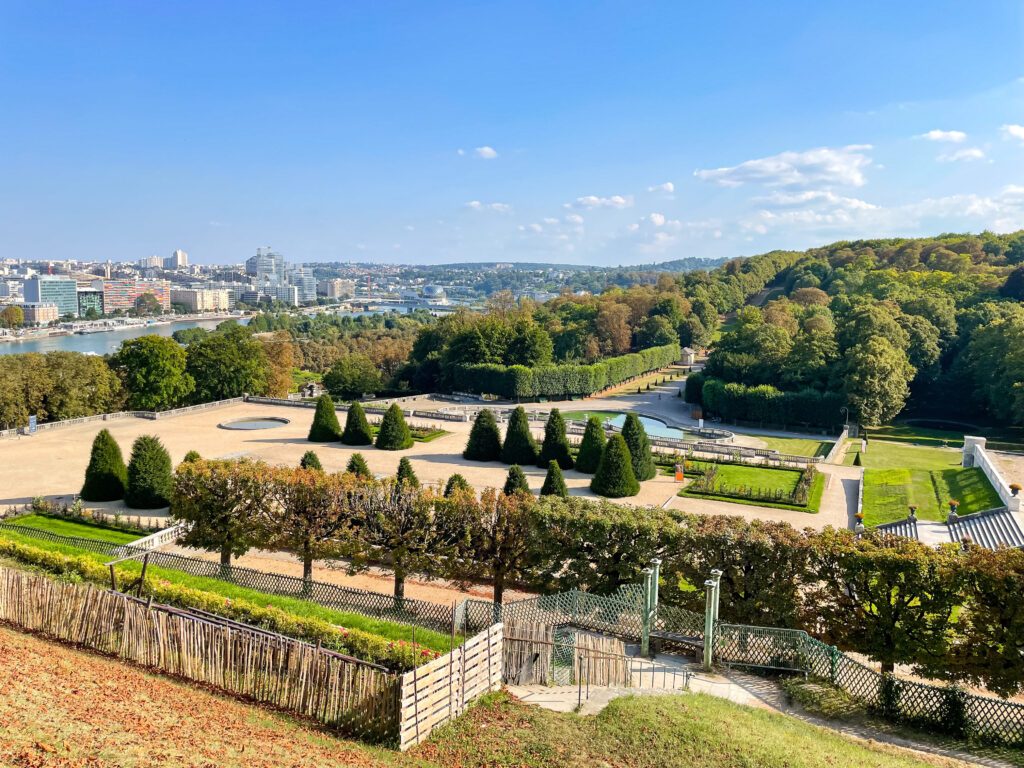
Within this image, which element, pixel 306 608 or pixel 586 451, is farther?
pixel 586 451

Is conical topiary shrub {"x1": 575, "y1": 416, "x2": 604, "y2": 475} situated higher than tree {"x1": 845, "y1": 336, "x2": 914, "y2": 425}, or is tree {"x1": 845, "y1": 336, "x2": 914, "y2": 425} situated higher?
tree {"x1": 845, "y1": 336, "x2": 914, "y2": 425}

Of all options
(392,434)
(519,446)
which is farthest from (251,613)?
(392,434)

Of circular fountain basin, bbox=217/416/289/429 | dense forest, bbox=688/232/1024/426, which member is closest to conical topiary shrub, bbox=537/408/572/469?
circular fountain basin, bbox=217/416/289/429

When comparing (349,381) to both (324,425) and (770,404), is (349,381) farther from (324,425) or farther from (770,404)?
(770,404)

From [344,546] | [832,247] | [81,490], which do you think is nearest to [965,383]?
[344,546]

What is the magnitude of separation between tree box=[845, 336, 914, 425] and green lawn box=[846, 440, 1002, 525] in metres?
6.35

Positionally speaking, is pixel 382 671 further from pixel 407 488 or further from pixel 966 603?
pixel 966 603

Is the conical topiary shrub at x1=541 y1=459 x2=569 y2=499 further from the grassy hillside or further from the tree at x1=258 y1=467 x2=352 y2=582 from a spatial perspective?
the grassy hillside

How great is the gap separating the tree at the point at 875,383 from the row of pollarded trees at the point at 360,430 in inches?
1208

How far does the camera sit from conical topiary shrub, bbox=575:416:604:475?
130 ft

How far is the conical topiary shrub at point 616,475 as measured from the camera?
3497 cm

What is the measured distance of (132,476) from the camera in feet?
104

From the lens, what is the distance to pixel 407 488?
22.8 meters

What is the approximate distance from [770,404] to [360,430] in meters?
30.8
